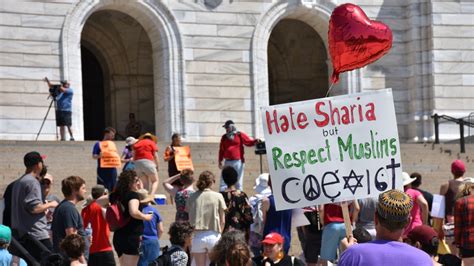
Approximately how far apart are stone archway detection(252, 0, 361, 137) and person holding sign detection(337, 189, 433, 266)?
20.5 metres

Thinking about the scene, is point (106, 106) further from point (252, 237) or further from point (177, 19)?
point (252, 237)

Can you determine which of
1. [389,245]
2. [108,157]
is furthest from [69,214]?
[108,157]

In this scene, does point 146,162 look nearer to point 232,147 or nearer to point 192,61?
point 232,147

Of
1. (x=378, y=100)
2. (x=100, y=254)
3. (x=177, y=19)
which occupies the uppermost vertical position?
(x=177, y=19)

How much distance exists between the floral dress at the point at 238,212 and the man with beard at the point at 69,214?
6.06 ft

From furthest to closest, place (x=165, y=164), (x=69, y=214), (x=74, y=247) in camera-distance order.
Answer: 1. (x=165, y=164)
2. (x=69, y=214)
3. (x=74, y=247)

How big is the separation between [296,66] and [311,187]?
79.8ft

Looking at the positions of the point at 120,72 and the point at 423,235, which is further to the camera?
the point at 120,72

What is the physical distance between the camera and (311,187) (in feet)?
30.8

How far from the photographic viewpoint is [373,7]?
29328mm

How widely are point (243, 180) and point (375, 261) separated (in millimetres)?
14832

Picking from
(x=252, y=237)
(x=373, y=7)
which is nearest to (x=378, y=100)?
(x=252, y=237)

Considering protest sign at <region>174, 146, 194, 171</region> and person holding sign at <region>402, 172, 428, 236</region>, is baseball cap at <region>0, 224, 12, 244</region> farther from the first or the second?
protest sign at <region>174, 146, 194, 171</region>

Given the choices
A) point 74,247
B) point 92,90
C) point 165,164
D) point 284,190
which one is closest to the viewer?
point 284,190
